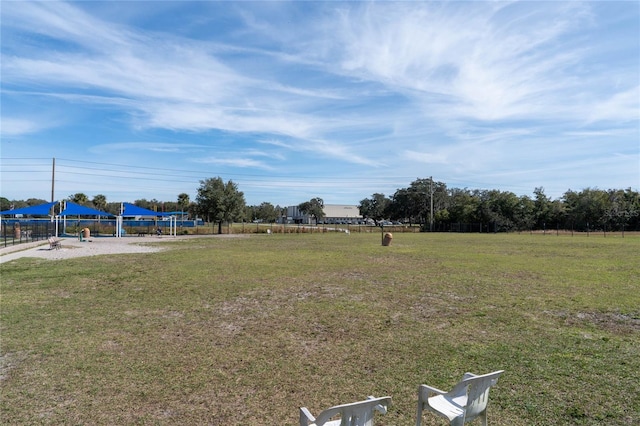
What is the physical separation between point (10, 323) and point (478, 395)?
7.74 m

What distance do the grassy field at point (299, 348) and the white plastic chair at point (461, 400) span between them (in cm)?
82

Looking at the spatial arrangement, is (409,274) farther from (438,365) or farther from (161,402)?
(161,402)

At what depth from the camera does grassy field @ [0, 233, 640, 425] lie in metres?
3.91

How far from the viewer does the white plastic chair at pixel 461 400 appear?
282 cm

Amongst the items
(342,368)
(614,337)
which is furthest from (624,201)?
(342,368)

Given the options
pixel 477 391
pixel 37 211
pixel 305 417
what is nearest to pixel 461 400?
pixel 477 391

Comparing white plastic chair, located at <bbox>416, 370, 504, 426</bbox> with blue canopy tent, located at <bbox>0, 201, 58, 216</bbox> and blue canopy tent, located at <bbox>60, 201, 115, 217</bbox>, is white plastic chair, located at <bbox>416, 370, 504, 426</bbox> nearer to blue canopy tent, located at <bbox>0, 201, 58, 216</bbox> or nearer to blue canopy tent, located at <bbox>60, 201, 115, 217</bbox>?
blue canopy tent, located at <bbox>60, 201, 115, 217</bbox>

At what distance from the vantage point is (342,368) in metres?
4.95

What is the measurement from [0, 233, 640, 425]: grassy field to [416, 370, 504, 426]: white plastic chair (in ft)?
2.69

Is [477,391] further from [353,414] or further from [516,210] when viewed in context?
[516,210]

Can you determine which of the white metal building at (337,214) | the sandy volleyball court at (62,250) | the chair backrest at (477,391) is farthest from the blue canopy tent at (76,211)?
the white metal building at (337,214)

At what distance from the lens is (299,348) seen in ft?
18.8

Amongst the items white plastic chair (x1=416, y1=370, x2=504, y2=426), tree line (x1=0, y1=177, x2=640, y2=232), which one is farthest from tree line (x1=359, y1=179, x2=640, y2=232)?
white plastic chair (x1=416, y1=370, x2=504, y2=426)

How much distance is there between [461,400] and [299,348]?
119 inches
